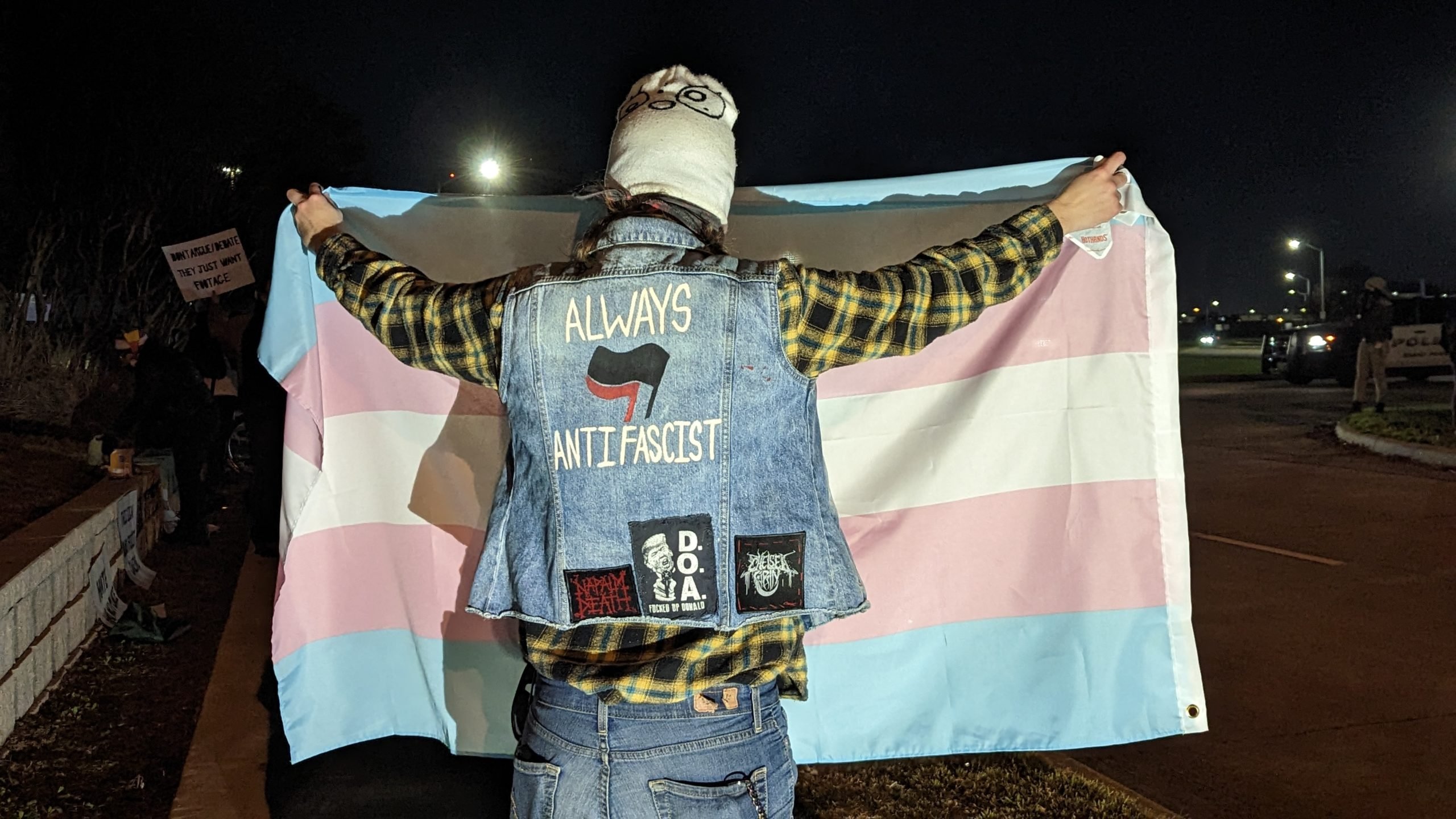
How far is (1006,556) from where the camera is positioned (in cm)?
323

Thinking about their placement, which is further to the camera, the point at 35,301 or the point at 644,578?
the point at 35,301

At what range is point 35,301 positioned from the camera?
1431 cm

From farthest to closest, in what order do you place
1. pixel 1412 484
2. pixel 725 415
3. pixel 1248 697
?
pixel 1412 484
pixel 1248 697
pixel 725 415

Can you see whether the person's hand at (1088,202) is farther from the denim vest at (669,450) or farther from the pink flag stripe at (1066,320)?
the denim vest at (669,450)

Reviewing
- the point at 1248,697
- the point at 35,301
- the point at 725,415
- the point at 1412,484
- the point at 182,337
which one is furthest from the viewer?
the point at 182,337

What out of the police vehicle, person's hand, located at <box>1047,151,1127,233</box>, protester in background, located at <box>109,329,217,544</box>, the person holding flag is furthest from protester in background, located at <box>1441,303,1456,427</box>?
the person holding flag

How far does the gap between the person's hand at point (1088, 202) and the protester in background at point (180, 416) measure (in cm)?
847

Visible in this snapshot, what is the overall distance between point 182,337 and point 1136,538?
18873 mm

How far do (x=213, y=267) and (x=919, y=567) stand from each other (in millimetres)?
6835

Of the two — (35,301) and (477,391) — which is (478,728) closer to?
(477,391)

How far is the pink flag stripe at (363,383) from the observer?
3301mm

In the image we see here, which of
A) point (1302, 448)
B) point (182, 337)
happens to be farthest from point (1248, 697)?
point (182, 337)

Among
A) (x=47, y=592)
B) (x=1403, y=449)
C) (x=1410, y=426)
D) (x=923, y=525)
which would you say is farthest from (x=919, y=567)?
(x=1410, y=426)

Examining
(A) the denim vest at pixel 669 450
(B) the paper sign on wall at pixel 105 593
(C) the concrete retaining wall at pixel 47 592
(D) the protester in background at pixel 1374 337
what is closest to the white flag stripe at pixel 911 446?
(A) the denim vest at pixel 669 450
